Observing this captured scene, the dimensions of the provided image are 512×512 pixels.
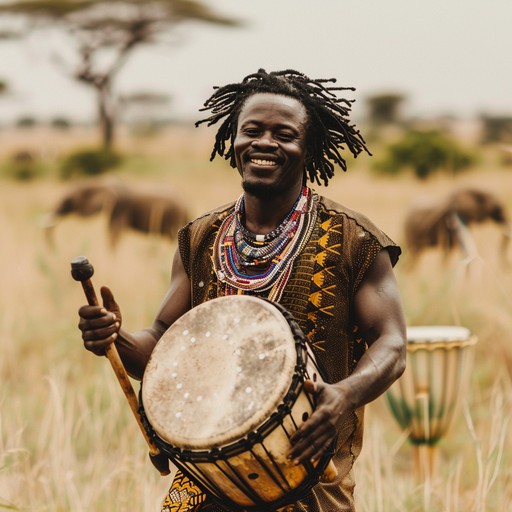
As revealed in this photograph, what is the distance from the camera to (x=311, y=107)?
9.00 ft

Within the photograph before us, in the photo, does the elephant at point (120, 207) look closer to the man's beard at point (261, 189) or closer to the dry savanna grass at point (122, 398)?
the dry savanna grass at point (122, 398)

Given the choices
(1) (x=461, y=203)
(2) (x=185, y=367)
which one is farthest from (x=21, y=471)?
(1) (x=461, y=203)

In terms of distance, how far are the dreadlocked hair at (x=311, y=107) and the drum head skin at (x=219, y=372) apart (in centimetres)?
55

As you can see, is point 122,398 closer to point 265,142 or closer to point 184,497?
point 184,497

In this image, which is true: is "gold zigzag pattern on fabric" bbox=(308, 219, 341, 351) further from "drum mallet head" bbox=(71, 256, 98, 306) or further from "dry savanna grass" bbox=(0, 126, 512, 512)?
"dry savanna grass" bbox=(0, 126, 512, 512)

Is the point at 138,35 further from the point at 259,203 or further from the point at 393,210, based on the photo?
the point at 259,203

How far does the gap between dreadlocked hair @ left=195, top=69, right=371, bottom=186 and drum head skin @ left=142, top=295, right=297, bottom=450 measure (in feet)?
1.80

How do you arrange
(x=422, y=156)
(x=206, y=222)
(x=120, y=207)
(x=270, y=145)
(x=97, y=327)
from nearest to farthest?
(x=97, y=327) → (x=270, y=145) → (x=206, y=222) → (x=120, y=207) → (x=422, y=156)

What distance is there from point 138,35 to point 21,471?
25216 millimetres

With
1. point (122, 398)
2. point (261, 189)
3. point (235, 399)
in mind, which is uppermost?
point (261, 189)

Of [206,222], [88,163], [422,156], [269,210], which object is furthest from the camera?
[88,163]

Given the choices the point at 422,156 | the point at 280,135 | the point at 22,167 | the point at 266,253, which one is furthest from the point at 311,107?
the point at 22,167

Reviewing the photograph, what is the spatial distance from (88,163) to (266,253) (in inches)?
832

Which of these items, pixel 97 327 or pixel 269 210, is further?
pixel 269 210
